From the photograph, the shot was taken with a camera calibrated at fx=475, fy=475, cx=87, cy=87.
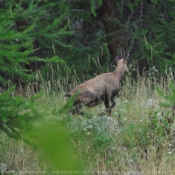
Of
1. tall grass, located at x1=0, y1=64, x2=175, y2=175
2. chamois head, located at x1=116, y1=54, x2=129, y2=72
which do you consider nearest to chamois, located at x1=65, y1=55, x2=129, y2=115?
chamois head, located at x1=116, y1=54, x2=129, y2=72

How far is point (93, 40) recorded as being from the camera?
13.4 metres

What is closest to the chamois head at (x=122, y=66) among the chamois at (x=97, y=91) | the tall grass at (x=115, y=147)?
the chamois at (x=97, y=91)

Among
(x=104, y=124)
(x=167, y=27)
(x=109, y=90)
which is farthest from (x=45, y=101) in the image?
(x=167, y=27)

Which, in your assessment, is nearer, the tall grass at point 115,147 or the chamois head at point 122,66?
the tall grass at point 115,147

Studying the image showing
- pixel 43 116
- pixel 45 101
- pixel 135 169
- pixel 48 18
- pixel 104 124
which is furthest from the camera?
pixel 48 18

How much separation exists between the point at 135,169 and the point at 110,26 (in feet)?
24.0

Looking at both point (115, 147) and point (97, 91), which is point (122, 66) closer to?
point (97, 91)

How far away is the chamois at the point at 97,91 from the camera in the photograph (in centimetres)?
720

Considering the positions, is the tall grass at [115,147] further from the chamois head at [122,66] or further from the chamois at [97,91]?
the chamois head at [122,66]

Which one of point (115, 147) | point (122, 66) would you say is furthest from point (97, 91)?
point (115, 147)

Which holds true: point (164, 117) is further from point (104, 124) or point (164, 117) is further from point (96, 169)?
point (96, 169)

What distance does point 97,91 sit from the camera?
743 cm

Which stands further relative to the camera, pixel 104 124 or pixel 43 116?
pixel 104 124

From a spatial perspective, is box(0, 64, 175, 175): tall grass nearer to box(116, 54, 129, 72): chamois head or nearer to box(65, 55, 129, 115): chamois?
box(65, 55, 129, 115): chamois
